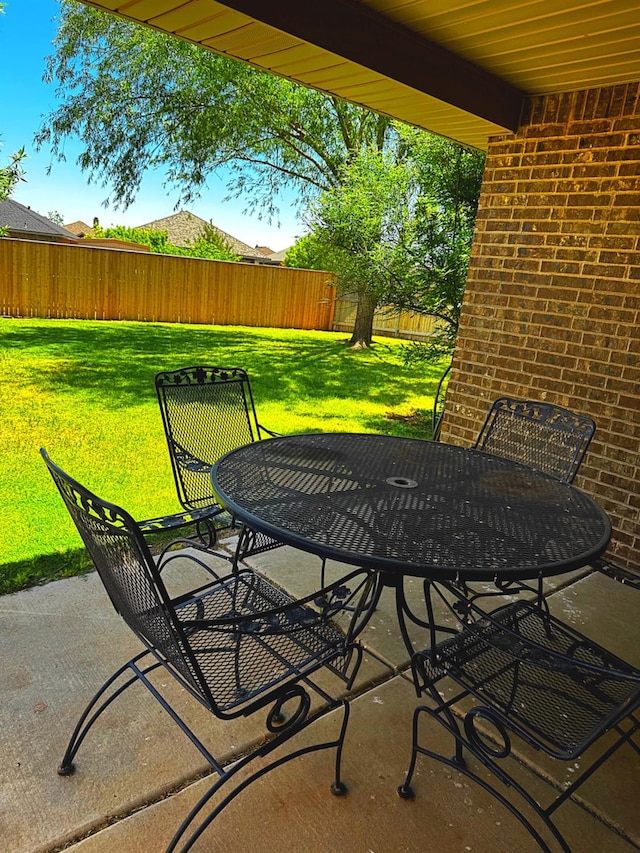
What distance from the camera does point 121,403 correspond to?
6203 mm

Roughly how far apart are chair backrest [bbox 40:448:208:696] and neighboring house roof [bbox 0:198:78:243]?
20.2 metres

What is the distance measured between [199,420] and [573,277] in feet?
7.59

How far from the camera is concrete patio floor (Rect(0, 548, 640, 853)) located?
4.95 feet

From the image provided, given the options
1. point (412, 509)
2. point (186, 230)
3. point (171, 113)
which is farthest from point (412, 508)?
point (186, 230)

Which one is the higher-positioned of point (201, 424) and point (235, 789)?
point (201, 424)

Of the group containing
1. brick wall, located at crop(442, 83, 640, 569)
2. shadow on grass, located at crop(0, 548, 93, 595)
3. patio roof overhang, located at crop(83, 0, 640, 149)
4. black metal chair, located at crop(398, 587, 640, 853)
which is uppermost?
patio roof overhang, located at crop(83, 0, 640, 149)

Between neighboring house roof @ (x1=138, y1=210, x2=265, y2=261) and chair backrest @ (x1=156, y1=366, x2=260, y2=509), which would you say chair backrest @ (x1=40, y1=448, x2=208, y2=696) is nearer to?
chair backrest @ (x1=156, y1=366, x2=260, y2=509)

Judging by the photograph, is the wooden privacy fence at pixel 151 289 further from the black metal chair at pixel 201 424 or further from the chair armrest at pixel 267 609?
the chair armrest at pixel 267 609

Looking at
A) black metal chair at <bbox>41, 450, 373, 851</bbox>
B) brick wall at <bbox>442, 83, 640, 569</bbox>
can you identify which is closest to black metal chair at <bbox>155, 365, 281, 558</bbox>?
black metal chair at <bbox>41, 450, 373, 851</bbox>

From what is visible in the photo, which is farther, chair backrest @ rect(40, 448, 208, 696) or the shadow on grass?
the shadow on grass

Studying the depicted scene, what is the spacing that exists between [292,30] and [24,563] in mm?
2662

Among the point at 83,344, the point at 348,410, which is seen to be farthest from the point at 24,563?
the point at 83,344

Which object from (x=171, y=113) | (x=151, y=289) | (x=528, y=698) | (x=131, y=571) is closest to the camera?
(x=131, y=571)

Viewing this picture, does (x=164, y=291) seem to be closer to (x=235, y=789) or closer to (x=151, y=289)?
(x=151, y=289)
